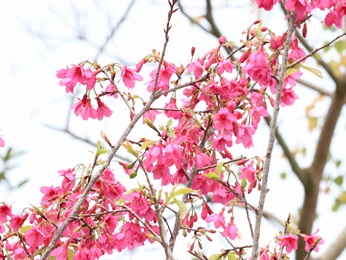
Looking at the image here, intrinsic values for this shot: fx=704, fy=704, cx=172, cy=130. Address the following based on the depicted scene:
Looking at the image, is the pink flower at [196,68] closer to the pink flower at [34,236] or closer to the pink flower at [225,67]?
the pink flower at [225,67]

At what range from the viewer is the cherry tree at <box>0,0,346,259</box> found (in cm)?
131

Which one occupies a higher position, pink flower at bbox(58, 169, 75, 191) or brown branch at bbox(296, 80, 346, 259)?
brown branch at bbox(296, 80, 346, 259)

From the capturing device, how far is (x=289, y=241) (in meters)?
1.36

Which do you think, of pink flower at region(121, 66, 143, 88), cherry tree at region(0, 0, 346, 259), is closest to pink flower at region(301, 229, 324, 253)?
cherry tree at region(0, 0, 346, 259)

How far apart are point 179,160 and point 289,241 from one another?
0.27 meters

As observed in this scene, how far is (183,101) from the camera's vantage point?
1.51 metres

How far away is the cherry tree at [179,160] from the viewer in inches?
51.4

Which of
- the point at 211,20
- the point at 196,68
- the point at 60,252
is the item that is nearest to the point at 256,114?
the point at 196,68

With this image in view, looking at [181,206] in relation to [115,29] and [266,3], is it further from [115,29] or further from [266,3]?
[115,29]

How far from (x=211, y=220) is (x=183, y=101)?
0.26 meters

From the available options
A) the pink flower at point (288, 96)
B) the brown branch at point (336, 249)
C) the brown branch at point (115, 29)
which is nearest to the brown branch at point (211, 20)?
the brown branch at point (115, 29)

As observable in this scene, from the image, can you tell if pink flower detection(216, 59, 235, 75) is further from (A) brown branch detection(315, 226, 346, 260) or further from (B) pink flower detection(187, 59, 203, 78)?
(A) brown branch detection(315, 226, 346, 260)

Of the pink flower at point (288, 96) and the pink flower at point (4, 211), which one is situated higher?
the pink flower at point (288, 96)

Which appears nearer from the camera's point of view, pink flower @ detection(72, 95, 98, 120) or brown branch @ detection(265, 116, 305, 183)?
pink flower @ detection(72, 95, 98, 120)
